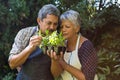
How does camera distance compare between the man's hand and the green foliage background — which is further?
the green foliage background

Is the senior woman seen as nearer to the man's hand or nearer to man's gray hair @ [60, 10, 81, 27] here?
man's gray hair @ [60, 10, 81, 27]

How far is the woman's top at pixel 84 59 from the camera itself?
11.8 ft

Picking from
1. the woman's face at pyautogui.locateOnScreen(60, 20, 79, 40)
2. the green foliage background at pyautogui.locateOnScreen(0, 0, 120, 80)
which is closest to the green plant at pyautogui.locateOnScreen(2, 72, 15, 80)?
the green foliage background at pyautogui.locateOnScreen(0, 0, 120, 80)

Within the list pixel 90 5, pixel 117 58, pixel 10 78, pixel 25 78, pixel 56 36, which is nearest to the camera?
pixel 56 36

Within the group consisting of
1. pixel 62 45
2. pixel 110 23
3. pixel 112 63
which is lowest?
pixel 112 63

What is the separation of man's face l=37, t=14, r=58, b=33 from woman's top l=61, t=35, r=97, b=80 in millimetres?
336

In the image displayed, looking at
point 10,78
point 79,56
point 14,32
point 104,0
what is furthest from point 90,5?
point 79,56

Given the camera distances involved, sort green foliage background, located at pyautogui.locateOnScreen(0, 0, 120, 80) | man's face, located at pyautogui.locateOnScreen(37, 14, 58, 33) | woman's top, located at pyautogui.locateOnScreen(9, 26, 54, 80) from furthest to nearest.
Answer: green foliage background, located at pyautogui.locateOnScreen(0, 0, 120, 80)
woman's top, located at pyautogui.locateOnScreen(9, 26, 54, 80)
man's face, located at pyautogui.locateOnScreen(37, 14, 58, 33)

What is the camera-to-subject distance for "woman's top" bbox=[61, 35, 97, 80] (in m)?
3.61

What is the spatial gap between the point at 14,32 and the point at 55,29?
2133 millimetres

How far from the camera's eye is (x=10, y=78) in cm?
557

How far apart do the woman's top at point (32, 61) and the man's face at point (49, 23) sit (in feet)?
0.49

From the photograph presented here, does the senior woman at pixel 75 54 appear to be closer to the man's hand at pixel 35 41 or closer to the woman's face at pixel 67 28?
the woman's face at pixel 67 28

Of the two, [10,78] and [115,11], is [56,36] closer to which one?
[10,78]
